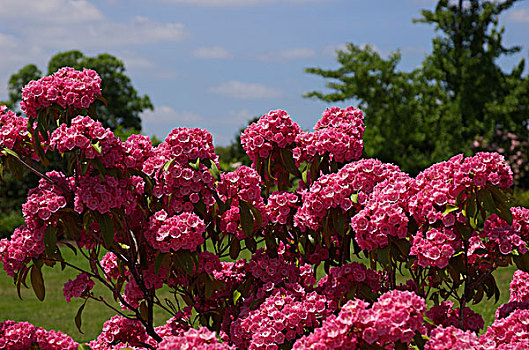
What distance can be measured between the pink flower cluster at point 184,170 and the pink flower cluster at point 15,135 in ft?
2.30

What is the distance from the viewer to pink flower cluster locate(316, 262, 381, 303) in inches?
139

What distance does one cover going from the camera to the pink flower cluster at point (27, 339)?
3.42 metres

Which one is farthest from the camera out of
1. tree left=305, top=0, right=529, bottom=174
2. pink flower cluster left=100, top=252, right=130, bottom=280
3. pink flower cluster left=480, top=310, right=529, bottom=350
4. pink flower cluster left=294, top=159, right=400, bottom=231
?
tree left=305, top=0, right=529, bottom=174

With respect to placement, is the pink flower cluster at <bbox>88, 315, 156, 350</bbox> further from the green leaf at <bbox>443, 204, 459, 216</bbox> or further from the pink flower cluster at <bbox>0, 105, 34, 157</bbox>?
the green leaf at <bbox>443, 204, 459, 216</bbox>

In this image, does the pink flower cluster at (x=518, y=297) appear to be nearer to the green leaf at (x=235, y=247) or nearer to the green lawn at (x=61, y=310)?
the green leaf at (x=235, y=247)

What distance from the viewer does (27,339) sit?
3.47 meters

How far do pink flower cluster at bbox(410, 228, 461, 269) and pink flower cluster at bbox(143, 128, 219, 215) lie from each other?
1.17 metres

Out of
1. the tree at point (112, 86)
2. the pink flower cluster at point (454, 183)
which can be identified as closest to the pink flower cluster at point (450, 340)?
the pink flower cluster at point (454, 183)

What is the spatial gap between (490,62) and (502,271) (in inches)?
423

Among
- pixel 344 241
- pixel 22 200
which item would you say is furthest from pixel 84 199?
pixel 22 200

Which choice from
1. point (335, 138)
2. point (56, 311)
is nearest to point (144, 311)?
point (335, 138)

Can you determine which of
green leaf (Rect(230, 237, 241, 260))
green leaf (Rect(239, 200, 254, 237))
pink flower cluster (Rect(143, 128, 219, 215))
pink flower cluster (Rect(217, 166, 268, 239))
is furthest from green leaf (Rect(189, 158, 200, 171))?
green leaf (Rect(230, 237, 241, 260))

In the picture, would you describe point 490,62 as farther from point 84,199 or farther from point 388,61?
point 84,199

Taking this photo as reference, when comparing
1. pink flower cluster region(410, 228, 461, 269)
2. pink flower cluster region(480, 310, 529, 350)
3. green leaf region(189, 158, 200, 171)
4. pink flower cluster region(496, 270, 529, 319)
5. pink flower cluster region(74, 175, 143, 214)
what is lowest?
pink flower cluster region(480, 310, 529, 350)
